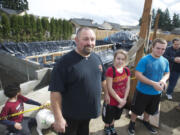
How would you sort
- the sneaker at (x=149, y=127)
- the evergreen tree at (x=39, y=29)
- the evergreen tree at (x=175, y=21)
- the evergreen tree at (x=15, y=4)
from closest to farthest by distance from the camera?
the sneaker at (x=149, y=127)
the evergreen tree at (x=39, y=29)
the evergreen tree at (x=15, y=4)
the evergreen tree at (x=175, y=21)

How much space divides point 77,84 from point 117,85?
92 centimetres

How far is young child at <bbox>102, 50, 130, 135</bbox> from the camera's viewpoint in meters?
2.01

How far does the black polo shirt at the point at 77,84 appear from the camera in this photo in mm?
1348

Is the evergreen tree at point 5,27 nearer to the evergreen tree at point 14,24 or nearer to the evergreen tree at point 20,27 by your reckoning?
the evergreen tree at point 14,24

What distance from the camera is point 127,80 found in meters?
2.15

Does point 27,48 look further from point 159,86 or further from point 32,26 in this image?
point 159,86

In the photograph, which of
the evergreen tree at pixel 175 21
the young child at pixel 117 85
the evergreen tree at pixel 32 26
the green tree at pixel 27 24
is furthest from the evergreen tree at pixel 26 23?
the evergreen tree at pixel 175 21

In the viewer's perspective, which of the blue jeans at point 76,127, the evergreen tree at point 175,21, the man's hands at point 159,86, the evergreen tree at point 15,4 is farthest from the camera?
the evergreen tree at point 175,21

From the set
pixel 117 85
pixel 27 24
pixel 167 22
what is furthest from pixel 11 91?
pixel 167 22

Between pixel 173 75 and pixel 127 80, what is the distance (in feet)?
8.89

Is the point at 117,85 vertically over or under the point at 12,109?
over

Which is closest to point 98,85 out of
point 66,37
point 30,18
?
point 30,18

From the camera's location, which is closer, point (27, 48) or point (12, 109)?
point (12, 109)

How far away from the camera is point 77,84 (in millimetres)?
1413
